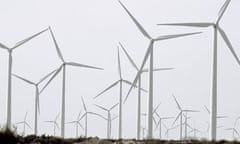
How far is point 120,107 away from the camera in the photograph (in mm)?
62281

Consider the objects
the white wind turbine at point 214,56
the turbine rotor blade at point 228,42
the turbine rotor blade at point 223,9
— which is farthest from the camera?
the turbine rotor blade at point 223,9

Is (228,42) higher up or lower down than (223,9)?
lower down

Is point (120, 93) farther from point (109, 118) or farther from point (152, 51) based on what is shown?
point (109, 118)

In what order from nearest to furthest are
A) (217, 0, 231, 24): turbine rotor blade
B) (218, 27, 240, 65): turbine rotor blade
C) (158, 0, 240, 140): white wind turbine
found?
(158, 0, 240, 140): white wind turbine
(218, 27, 240, 65): turbine rotor blade
(217, 0, 231, 24): turbine rotor blade

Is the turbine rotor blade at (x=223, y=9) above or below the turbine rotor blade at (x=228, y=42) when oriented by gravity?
above

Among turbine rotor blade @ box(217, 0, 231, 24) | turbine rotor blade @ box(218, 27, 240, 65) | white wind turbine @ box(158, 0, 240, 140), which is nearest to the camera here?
white wind turbine @ box(158, 0, 240, 140)

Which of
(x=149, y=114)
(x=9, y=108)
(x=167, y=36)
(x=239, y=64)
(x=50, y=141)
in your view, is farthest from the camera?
(x=9, y=108)

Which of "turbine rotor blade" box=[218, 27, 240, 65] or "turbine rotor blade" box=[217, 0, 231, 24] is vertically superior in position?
"turbine rotor blade" box=[217, 0, 231, 24]

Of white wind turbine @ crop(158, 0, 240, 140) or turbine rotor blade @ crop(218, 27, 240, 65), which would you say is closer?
white wind turbine @ crop(158, 0, 240, 140)

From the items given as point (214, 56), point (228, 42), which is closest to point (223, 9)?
point (228, 42)

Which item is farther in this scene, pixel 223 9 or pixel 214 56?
pixel 223 9

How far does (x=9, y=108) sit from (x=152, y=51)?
16.0 m

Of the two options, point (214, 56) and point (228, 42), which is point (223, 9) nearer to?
point (228, 42)

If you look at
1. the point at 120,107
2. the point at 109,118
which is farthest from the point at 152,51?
the point at 109,118
